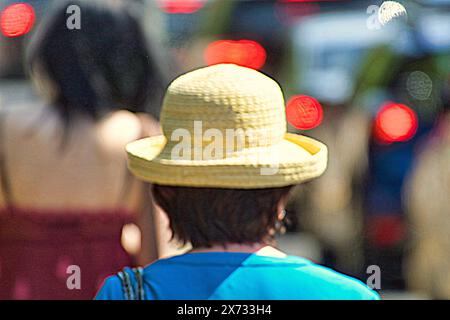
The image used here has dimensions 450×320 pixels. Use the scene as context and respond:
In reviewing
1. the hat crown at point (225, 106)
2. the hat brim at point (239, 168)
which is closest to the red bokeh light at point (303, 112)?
the hat brim at point (239, 168)

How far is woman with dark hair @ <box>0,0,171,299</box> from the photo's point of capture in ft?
8.70

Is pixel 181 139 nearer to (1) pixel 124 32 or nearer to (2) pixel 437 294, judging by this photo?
(1) pixel 124 32

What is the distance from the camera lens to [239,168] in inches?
72.1

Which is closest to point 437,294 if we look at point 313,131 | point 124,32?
point 313,131

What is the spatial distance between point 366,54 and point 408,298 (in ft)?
2.70

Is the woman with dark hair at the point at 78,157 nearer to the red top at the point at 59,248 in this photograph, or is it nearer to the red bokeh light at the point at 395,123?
the red top at the point at 59,248

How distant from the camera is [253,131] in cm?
188

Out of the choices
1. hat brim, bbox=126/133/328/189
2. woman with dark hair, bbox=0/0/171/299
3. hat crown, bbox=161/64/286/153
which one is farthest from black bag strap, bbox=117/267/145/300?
woman with dark hair, bbox=0/0/171/299

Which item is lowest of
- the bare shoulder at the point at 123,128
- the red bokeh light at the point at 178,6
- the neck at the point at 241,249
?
the neck at the point at 241,249

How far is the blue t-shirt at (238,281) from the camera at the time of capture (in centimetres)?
165

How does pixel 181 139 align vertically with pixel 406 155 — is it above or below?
above

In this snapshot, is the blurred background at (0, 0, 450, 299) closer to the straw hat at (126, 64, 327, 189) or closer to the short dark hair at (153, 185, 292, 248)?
the straw hat at (126, 64, 327, 189)

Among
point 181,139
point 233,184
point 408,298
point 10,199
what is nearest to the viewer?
point 233,184

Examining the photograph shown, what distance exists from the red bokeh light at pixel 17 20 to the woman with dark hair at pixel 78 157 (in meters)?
0.05
